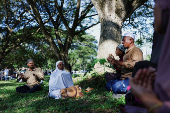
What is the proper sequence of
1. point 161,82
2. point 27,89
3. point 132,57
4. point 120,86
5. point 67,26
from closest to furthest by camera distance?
point 161,82 → point 132,57 → point 120,86 → point 27,89 → point 67,26

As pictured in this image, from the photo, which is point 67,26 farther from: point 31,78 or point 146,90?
point 146,90

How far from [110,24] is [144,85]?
593 centimetres

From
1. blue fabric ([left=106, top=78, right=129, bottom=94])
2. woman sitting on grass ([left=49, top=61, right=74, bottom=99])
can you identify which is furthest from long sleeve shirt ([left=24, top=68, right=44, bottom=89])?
blue fabric ([left=106, top=78, right=129, bottom=94])

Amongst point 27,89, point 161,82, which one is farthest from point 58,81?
point 161,82

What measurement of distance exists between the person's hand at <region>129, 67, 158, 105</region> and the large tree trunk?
18.3ft

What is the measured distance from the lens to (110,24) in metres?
6.70

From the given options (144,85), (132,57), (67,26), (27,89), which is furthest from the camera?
(67,26)

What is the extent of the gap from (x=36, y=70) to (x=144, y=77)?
674cm

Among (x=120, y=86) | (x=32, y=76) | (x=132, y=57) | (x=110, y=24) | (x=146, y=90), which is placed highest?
(x=110, y=24)

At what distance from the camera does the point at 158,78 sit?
0.91 meters

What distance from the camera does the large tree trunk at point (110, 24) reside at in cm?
664

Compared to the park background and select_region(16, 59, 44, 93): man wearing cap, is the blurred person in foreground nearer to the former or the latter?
the park background

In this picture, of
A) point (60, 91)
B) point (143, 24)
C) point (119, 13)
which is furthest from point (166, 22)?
point (143, 24)

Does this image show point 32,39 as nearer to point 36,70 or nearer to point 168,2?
point 36,70
